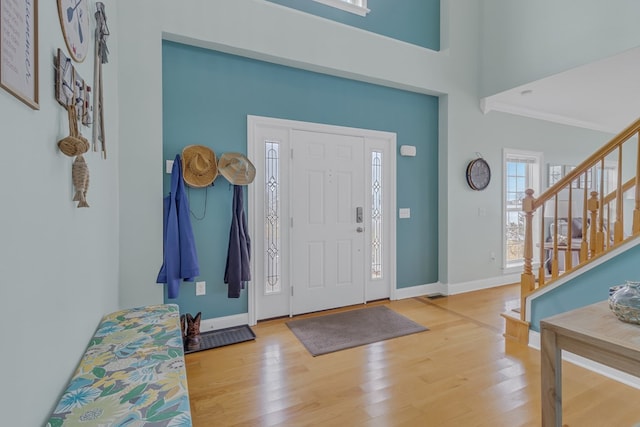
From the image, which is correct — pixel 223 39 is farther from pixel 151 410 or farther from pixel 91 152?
pixel 151 410

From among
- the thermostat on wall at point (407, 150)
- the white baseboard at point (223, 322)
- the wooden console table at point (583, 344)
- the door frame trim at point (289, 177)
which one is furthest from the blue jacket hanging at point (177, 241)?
the thermostat on wall at point (407, 150)

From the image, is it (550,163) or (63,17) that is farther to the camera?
(550,163)

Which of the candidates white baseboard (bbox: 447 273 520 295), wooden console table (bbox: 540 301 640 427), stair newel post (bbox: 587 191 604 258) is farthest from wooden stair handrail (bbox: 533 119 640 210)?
white baseboard (bbox: 447 273 520 295)

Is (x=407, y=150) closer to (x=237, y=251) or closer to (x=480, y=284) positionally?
(x=480, y=284)

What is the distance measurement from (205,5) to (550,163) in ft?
18.2

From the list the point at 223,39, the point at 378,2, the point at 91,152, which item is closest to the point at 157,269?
the point at 91,152

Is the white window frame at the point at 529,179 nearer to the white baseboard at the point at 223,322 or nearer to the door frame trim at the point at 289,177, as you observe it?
the door frame trim at the point at 289,177

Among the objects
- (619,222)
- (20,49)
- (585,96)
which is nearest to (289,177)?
(20,49)

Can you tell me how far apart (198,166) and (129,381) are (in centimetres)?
189

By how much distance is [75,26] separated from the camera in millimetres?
1437

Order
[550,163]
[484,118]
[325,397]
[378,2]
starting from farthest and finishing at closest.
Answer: [550,163]
[484,118]
[378,2]
[325,397]

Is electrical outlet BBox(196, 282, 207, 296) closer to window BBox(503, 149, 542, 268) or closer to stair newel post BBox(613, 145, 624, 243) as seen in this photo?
stair newel post BBox(613, 145, 624, 243)

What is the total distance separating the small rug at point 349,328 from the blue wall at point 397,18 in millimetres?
3234

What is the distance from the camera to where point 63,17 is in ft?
4.19
